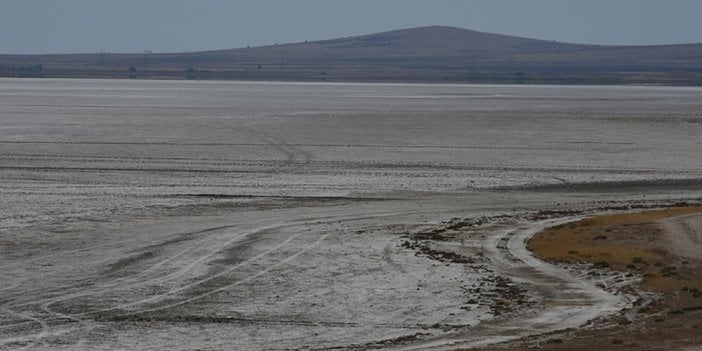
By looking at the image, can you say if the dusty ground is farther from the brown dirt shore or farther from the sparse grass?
the sparse grass

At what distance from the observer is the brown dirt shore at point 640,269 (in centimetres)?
2120

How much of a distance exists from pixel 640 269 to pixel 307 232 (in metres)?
9.49

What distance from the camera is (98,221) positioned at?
37.6 meters

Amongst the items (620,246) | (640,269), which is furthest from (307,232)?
(640,269)

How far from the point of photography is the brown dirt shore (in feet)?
69.6

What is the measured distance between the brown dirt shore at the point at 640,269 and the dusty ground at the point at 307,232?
14.5 inches

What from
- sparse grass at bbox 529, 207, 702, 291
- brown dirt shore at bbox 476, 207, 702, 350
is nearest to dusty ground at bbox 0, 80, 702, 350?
brown dirt shore at bbox 476, 207, 702, 350

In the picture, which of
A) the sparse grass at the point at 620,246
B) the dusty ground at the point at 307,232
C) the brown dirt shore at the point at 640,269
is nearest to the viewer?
the brown dirt shore at the point at 640,269

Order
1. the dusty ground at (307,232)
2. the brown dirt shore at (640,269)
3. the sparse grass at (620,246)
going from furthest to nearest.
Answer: the sparse grass at (620,246) < the dusty ground at (307,232) < the brown dirt shore at (640,269)

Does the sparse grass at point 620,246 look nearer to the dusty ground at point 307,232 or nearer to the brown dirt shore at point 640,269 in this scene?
the brown dirt shore at point 640,269

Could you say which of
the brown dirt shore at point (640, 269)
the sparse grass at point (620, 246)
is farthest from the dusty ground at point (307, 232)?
the sparse grass at point (620, 246)

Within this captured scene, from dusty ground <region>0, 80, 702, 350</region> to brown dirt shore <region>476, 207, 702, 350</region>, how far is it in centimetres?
37

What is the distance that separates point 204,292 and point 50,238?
28.9 ft

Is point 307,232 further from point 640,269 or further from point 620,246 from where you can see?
point 640,269
